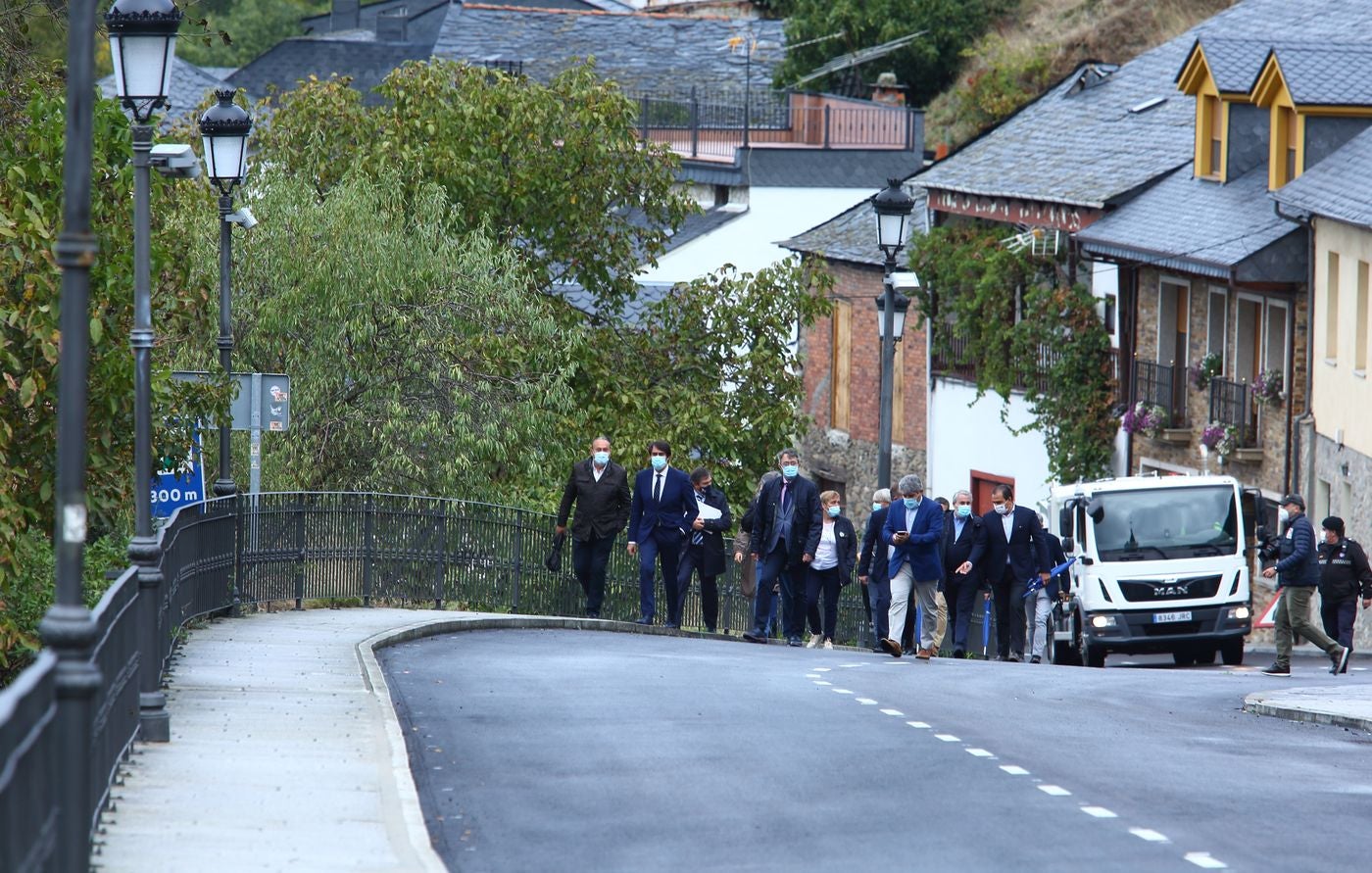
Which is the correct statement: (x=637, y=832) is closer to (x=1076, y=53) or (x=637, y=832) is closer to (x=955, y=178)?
(x=955, y=178)

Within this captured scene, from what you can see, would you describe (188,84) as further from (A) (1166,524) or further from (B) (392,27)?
(A) (1166,524)

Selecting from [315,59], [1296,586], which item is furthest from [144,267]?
[315,59]

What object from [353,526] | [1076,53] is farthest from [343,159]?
[1076,53]

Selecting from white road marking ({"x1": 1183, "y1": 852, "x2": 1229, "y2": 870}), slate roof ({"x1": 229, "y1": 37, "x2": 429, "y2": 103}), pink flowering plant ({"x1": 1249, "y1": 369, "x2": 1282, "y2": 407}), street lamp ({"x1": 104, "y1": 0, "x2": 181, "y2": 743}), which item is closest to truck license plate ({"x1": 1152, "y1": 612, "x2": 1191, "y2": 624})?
pink flowering plant ({"x1": 1249, "y1": 369, "x2": 1282, "y2": 407})

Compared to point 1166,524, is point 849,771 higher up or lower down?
lower down

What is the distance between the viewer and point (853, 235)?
157 ft

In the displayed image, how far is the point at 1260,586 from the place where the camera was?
34469mm

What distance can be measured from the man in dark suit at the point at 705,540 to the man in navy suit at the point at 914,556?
1.93 metres

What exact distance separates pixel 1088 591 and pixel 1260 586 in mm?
8891

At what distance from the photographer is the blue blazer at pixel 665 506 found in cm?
2203

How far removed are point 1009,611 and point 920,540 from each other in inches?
128

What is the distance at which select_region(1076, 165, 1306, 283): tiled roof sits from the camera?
32812 mm

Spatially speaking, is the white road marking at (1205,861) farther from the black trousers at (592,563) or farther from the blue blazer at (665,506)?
the black trousers at (592,563)

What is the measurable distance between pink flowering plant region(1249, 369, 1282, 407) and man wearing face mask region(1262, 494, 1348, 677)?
10841 millimetres
